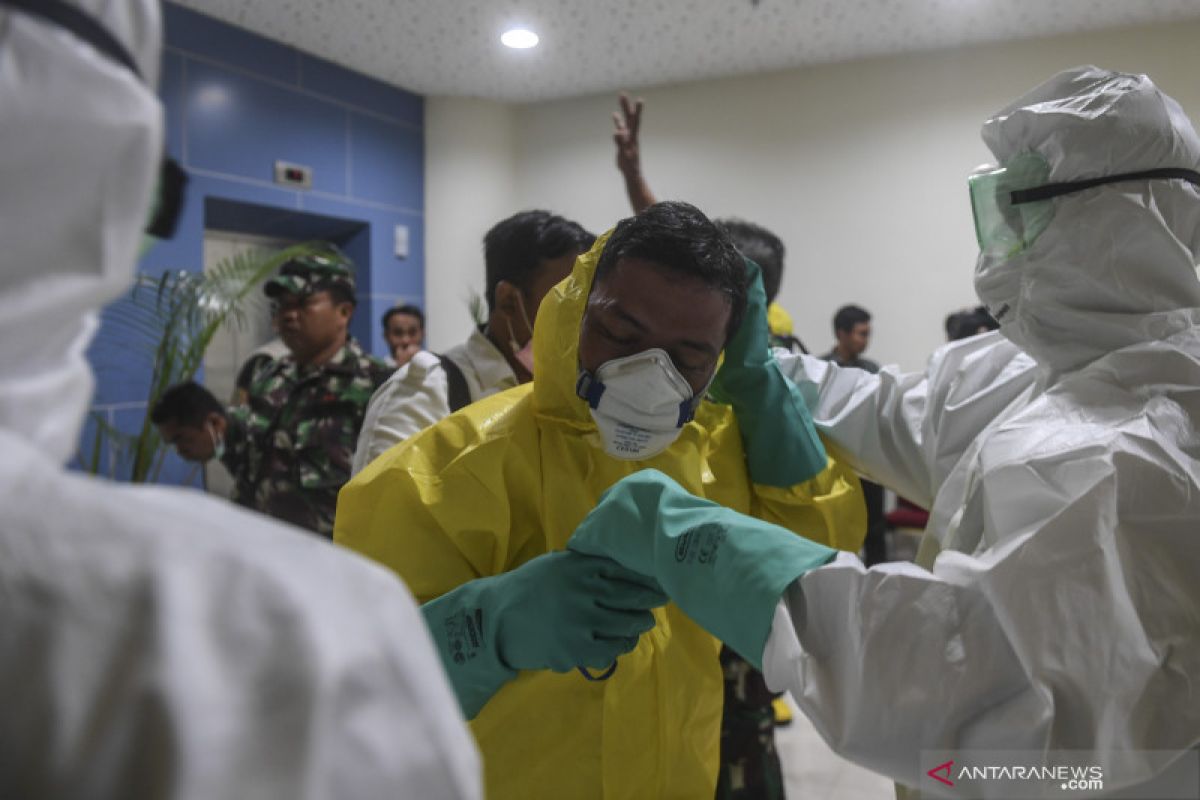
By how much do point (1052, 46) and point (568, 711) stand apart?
4786 millimetres

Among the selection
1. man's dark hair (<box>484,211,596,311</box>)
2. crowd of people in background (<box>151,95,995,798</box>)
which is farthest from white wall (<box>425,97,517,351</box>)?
man's dark hair (<box>484,211,596,311</box>)

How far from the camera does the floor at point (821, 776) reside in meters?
2.71

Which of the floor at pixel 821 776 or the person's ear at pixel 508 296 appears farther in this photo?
the floor at pixel 821 776

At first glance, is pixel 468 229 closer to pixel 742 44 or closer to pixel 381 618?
pixel 742 44

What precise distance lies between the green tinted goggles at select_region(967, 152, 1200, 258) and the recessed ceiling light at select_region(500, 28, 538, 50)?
139 inches

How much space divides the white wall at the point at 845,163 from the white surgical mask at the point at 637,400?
4105mm

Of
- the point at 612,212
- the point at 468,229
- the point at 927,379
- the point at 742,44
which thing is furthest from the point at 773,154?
the point at 927,379

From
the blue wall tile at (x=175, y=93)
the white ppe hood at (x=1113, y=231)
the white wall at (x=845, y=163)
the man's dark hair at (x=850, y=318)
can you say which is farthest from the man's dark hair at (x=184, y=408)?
the man's dark hair at (x=850, y=318)

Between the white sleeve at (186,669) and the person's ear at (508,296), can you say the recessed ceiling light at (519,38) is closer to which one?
the person's ear at (508,296)

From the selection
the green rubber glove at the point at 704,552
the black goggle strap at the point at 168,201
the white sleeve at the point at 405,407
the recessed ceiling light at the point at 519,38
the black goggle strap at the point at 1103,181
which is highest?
the recessed ceiling light at the point at 519,38

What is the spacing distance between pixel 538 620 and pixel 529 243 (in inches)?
36.8

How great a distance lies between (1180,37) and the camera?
13.1 feet

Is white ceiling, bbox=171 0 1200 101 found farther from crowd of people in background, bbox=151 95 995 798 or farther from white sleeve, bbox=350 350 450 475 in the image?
white sleeve, bbox=350 350 450 475

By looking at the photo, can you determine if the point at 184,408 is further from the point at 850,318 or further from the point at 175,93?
the point at 850,318
